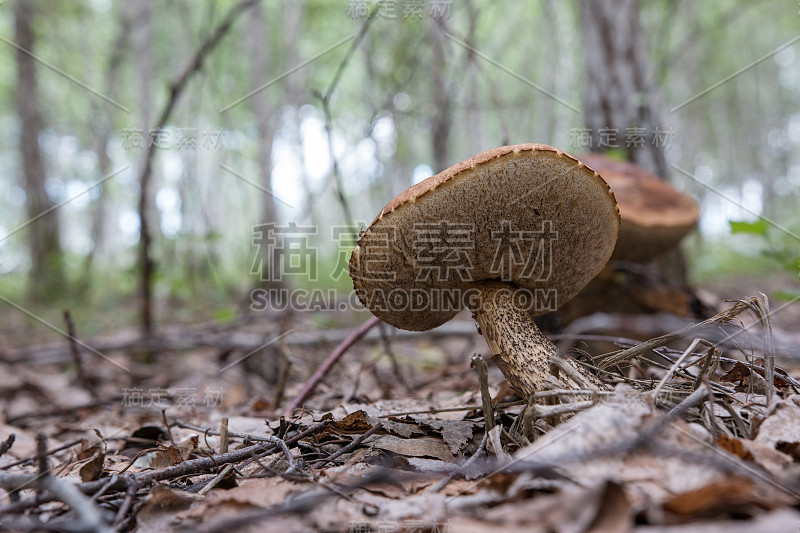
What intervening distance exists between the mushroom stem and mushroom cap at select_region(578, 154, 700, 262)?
1.17 meters

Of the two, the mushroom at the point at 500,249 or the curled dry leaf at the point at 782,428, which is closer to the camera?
the curled dry leaf at the point at 782,428

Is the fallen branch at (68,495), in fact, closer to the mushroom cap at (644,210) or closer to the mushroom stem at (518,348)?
the mushroom stem at (518,348)

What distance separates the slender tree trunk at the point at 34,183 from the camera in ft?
21.9

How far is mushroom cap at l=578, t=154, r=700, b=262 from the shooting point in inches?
97.3

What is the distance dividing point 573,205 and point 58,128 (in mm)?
27337

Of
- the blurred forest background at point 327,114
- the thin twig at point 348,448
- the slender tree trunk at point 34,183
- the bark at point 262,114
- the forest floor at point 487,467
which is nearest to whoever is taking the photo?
the forest floor at point 487,467

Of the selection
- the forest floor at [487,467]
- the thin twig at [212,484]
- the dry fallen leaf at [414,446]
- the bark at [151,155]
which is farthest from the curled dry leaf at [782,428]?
the bark at [151,155]

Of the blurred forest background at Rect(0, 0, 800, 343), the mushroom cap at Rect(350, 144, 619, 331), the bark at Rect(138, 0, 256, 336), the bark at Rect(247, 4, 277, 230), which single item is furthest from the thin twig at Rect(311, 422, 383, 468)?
the bark at Rect(247, 4, 277, 230)

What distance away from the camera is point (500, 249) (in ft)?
Answer: 4.85

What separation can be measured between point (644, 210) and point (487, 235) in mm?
1534

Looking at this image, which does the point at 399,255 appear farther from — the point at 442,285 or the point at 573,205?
the point at 573,205

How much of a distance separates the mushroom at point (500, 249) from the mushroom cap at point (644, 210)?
1020 mm

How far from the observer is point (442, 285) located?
158cm

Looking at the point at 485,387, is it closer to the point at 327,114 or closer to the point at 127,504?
the point at 127,504
